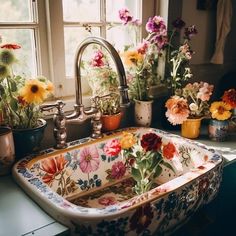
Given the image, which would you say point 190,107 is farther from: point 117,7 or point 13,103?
point 13,103

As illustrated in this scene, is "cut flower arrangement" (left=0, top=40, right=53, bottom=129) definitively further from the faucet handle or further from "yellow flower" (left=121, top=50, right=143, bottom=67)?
"yellow flower" (left=121, top=50, right=143, bottom=67)

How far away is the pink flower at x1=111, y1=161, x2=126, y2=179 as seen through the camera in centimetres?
134

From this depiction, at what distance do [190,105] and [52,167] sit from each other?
65cm

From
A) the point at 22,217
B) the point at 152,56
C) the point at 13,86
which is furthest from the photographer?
the point at 152,56

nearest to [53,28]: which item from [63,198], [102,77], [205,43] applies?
[102,77]

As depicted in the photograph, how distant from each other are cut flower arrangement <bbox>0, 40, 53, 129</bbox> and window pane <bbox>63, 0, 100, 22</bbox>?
391 millimetres

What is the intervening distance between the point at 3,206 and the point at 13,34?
671mm

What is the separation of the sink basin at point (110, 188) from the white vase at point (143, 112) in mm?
60

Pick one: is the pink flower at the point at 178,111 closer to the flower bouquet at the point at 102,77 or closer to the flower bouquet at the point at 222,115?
the flower bouquet at the point at 222,115

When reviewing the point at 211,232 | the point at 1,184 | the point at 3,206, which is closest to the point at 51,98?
the point at 1,184

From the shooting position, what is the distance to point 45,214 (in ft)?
2.68

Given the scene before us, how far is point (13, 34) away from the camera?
1.21m

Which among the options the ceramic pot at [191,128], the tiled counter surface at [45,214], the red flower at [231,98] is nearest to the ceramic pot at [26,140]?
the tiled counter surface at [45,214]

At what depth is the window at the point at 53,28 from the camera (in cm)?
120
